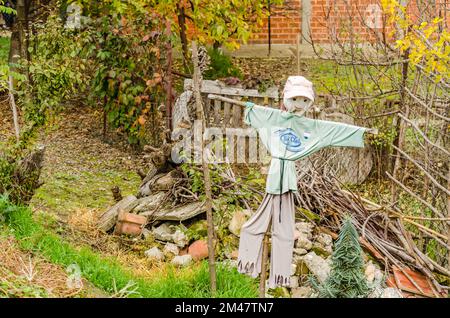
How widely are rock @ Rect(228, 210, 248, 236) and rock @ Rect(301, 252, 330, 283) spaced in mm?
713

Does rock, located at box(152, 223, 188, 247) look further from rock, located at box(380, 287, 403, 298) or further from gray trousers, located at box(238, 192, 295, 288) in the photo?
rock, located at box(380, 287, 403, 298)

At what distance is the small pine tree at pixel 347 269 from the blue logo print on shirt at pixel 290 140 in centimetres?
56

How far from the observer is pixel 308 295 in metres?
6.00

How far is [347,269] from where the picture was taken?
508 centimetres

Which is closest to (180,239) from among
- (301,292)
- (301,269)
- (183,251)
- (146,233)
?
(183,251)

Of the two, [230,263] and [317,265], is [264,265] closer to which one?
[230,263]

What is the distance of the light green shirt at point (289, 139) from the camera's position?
5.07 meters

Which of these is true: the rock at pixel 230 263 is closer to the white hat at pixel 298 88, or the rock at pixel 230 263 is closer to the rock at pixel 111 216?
the rock at pixel 111 216

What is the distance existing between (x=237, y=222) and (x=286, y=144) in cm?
→ 189

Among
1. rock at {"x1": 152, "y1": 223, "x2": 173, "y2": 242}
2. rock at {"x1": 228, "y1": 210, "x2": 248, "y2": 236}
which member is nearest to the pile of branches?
rock at {"x1": 228, "y1": 210, "x2": 248, "y2": 236}

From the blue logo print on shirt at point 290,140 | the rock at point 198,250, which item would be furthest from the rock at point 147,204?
the blue logo print on shirt at point 290,140

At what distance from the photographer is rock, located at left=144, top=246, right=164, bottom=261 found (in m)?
6.80

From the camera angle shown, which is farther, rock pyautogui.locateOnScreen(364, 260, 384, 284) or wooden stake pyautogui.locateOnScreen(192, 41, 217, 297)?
rock pyautogui.locateOnScreen(364, 260, 384, 284)
